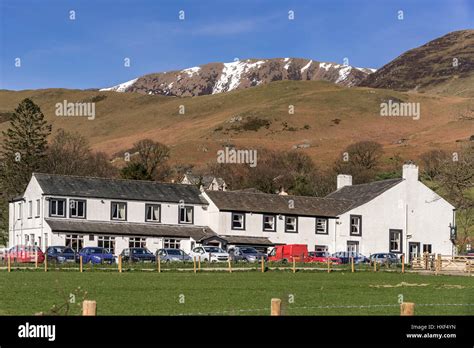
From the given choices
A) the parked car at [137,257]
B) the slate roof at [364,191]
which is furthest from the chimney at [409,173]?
the parked car at [137,257]

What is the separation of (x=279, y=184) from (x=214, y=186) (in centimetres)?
1178

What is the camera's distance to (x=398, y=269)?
227 feet

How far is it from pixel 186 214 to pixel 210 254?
52.9ft

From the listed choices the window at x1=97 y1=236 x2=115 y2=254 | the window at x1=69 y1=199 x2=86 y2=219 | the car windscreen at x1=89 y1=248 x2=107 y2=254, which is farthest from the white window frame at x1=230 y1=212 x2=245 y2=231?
the car windscreen at x1=89 y1=248 x2=107 y2=254

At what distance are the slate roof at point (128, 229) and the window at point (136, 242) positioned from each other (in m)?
0.54

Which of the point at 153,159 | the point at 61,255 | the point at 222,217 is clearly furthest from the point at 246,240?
the point at 153,159

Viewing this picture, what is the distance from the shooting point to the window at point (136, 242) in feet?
288

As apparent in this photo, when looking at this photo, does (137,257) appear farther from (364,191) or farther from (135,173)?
(135,173)

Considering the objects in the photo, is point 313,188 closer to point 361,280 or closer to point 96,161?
point 96,161

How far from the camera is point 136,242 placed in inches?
3462

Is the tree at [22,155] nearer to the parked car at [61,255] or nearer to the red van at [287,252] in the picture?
the red van at [287,252]

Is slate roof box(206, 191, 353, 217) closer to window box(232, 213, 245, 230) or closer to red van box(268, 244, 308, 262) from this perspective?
window box(232, 213, 245, 230)

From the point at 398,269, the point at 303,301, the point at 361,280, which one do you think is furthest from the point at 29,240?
the point at 303,301
